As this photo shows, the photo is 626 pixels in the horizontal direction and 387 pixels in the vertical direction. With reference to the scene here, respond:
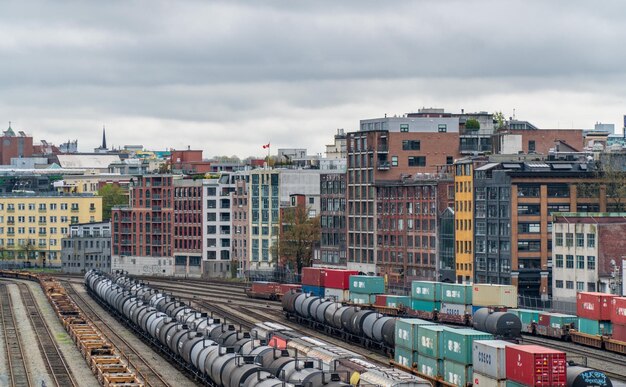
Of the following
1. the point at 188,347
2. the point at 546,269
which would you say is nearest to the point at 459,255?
the point at 546,269

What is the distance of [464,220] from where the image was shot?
169500mm

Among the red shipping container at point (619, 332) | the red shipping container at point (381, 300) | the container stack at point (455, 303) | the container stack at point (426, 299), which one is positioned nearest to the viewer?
the red shipping container at point (619, 332)

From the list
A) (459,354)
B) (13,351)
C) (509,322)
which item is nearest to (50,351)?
(13,351)

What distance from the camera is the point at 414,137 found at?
19375 centimetres

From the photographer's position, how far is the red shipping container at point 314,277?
15000 centimetres

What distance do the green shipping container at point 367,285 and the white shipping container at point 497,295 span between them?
20.2 metres

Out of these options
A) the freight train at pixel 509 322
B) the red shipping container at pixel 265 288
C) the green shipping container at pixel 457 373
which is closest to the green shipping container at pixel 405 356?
the green shipping container at pixel 457 373

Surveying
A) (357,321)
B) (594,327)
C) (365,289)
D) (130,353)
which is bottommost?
(130,353)

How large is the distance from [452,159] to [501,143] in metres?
11.4

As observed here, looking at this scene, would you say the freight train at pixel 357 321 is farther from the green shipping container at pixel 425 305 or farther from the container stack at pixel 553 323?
the container stack at pixel 553 323

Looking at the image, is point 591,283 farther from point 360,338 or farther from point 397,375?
point 397,375

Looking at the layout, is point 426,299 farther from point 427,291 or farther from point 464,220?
Result: point 464,220

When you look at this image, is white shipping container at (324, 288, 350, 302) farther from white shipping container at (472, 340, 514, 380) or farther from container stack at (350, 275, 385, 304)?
white shipping container at (472, 340, 514, 380)

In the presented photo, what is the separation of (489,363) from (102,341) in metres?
47.9
